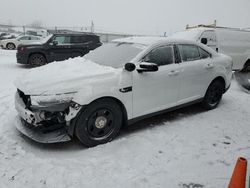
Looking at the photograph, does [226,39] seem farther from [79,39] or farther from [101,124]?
[101,124]

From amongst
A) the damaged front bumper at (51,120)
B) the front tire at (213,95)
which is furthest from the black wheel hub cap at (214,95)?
the damaged front bumper at (51,120)

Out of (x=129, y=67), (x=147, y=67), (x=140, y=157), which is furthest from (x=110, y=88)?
(x=140, y=157)

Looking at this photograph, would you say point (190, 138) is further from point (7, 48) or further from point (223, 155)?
point (7, 48)

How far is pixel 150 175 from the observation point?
3158mm

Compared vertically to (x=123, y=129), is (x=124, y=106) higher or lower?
higher

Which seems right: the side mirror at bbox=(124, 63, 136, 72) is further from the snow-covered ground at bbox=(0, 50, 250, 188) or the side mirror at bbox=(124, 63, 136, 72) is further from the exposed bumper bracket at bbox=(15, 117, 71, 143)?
the exposed bumper bracket at bbox=(15, 117, 71, 143)

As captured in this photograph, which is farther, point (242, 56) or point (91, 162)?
point (242, 56)

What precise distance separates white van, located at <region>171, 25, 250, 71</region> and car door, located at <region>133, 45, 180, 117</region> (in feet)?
13.8

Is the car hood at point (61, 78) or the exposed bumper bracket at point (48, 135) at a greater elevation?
the car hood at point (61, 78)

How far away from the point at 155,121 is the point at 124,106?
1.12 meters

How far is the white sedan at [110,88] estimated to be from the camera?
3504 mm

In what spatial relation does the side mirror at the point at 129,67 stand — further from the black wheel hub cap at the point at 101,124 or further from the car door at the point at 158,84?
the black wheel hub cap at the point at 101,124

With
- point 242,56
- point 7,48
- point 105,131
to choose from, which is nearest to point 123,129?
point 105,131

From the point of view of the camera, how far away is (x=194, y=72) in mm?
4941
